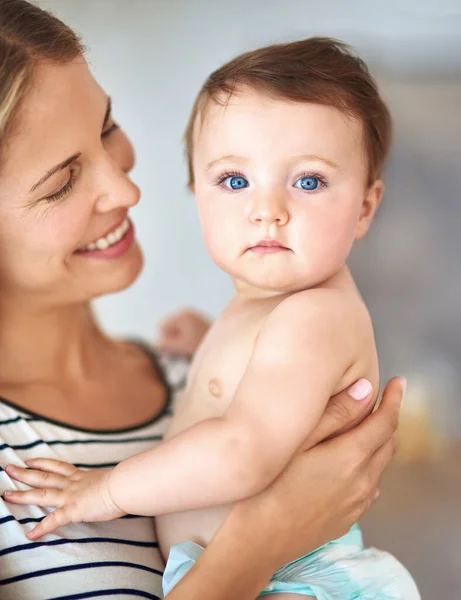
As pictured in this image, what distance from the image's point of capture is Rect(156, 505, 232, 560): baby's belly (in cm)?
116

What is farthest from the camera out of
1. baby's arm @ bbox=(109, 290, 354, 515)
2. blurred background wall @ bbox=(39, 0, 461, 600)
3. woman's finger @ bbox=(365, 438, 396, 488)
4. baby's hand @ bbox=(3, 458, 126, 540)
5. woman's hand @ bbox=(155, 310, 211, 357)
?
blurred background wall @ bbox=(39, 0, 461, 600)

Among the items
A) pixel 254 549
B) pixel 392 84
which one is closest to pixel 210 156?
pixel 254 549

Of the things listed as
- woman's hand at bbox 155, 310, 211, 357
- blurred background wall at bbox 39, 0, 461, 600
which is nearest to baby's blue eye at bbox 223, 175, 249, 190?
woman's hand at bbox 155, 310, 211, 357

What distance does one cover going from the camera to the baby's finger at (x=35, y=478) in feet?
3.95

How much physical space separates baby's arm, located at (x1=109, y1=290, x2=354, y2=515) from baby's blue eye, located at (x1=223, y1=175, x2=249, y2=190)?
19cm

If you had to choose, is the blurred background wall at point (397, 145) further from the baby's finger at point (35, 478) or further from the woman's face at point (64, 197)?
the baby's finger at point (35, 478)

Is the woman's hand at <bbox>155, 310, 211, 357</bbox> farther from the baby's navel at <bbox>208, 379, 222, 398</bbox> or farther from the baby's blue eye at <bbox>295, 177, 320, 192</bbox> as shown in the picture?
A: the baby's blue eye at <bbox>295, 177, 320, 192</bbox>

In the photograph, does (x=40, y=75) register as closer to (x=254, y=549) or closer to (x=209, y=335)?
(x=209, y=335)

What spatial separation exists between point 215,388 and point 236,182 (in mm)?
322

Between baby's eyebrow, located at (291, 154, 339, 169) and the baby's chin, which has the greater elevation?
baby's eyebrow, located at (291, 154, 339, 169)

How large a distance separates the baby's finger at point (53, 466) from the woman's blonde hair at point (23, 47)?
1.67ft

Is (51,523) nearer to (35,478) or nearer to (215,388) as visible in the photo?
(35,478)

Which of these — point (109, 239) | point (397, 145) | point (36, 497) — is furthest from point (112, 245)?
point (397, 145)

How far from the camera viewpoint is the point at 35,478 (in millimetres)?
1205
